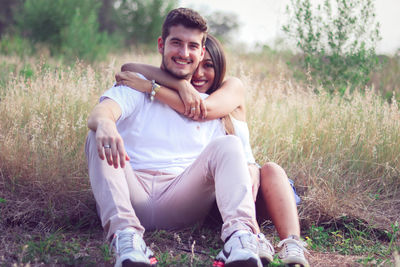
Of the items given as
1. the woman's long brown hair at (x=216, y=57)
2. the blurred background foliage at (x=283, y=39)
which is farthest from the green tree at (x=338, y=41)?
the woman's long brown hair at (x=216, y=57)

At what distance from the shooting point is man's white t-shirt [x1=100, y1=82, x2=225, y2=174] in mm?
2625

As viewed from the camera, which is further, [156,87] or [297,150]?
[297,150]

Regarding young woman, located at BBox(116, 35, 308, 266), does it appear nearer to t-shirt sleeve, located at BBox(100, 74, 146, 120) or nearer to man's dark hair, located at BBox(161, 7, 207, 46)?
t-shirt sleeve, located at BBox(100, 74, 146, 120)

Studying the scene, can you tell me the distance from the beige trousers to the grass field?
A: 21 centimetres

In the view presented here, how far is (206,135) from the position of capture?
113 inches

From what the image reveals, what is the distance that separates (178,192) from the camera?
8.01ft

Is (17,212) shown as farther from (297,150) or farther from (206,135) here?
(297,150)

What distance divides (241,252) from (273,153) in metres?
2.19

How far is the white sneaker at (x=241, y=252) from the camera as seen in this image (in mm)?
1912

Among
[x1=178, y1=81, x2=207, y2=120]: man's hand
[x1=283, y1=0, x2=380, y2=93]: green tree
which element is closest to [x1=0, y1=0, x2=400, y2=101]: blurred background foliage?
[x1=283, y1=0, x2=380, y2=93]: green tree

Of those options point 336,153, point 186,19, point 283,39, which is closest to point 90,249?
point 186,19

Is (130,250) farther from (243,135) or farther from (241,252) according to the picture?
(243,135)

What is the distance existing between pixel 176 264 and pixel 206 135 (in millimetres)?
964

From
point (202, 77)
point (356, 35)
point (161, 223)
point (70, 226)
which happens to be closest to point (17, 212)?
point (70, 226)
